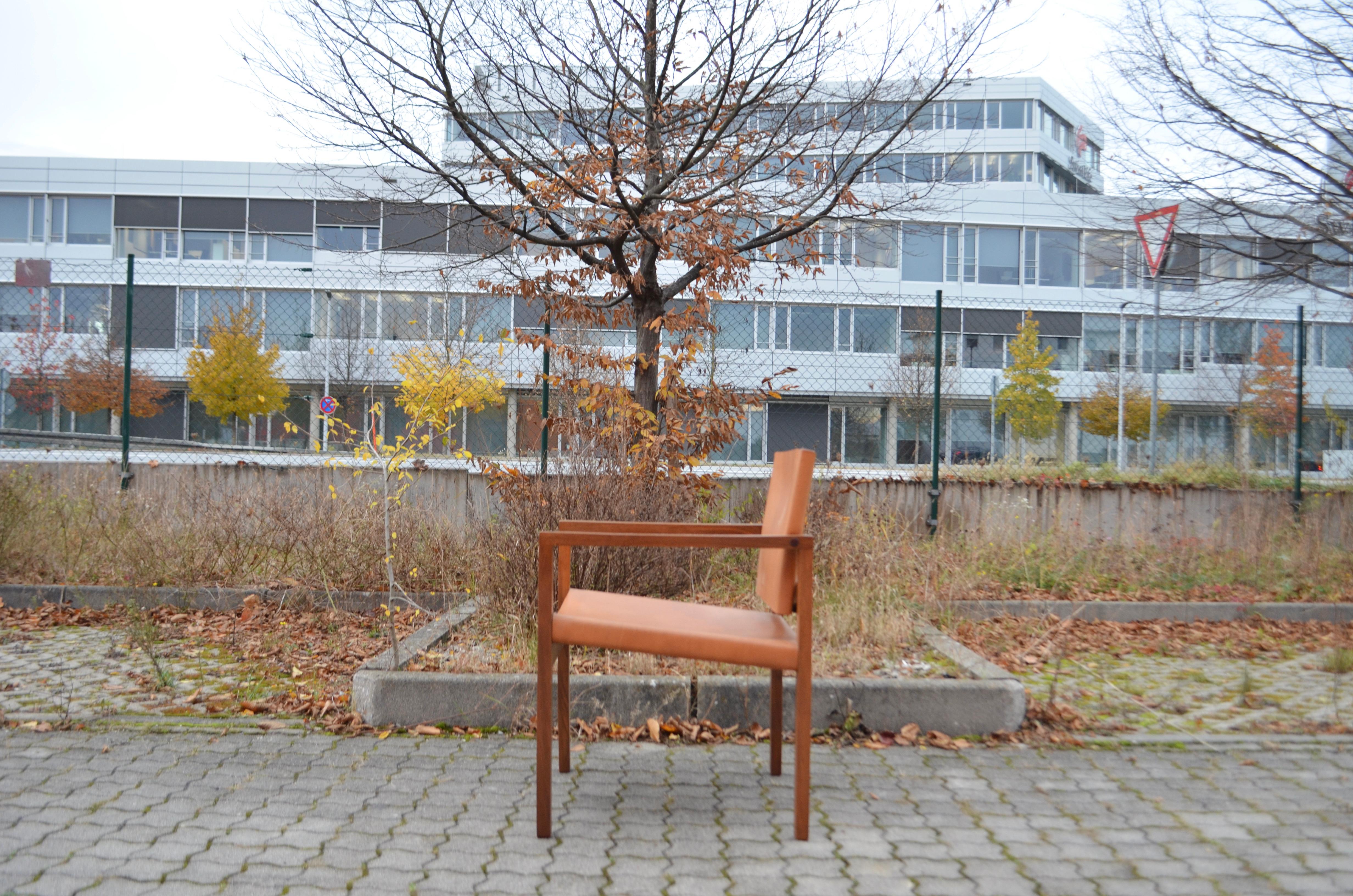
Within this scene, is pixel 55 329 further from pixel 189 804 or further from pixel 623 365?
pixel 189 804

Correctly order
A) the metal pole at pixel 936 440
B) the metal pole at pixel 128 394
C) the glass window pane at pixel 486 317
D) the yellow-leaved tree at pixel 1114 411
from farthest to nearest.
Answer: the yellow-leaved tree at pixel 1114 411 < the glass window pane at pixel 486 317 < the metal pole at pixel 936 440 < the metal pole at pixel 128 394

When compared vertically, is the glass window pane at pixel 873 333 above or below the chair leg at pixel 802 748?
above

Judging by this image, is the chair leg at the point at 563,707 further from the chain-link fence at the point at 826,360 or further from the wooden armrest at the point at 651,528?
the chain-link fence at the point at 826,360

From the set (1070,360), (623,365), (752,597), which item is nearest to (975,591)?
(752,597)

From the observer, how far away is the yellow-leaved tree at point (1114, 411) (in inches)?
1169

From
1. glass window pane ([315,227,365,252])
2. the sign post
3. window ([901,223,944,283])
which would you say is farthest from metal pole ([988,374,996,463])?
glass window pane ([315,227,365,252])

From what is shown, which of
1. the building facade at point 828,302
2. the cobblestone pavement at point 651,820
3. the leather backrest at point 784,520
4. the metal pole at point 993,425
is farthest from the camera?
the metal pole at point 993,425

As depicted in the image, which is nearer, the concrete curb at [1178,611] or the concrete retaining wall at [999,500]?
the concrete curb at [1178,611]

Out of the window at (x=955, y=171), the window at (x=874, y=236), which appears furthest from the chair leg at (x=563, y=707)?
the window at (x=955, y=171)

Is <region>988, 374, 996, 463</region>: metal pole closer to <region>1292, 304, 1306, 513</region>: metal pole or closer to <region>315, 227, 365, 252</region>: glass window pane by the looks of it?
<region>1292, 304, 1306, 513</region>: metal pole

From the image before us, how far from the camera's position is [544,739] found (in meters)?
2.64

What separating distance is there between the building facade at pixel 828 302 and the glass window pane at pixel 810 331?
77 mm

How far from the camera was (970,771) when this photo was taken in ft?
10.6

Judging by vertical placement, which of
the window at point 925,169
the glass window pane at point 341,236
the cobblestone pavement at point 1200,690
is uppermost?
the glass window pane at point 341,236
